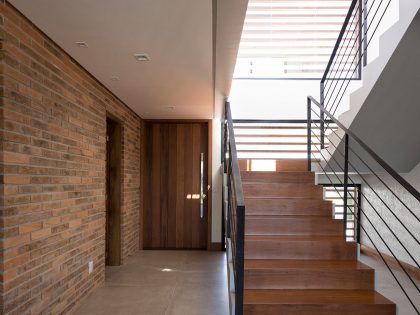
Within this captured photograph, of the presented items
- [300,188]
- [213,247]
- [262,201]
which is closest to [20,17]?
[262,201]

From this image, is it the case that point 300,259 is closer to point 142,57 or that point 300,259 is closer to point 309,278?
point 309,278

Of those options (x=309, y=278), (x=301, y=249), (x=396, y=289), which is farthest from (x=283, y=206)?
(x=396, y=289)

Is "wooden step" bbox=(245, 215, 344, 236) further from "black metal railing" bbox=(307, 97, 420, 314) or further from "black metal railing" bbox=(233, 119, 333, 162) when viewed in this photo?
"black metal railing" bbox=(233, 119, 333, 162)

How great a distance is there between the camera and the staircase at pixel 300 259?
2.83 metres

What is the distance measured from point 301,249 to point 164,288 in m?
1.74

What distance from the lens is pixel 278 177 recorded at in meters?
4.59

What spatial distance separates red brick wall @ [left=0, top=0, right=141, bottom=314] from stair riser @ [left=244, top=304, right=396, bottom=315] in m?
1.57

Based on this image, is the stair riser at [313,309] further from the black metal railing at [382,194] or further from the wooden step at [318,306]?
the black metal railing at [382,194]

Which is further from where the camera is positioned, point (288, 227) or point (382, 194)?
point (382, 194)

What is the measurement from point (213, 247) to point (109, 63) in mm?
4025

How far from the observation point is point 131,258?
6.01m

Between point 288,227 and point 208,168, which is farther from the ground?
point 208,168

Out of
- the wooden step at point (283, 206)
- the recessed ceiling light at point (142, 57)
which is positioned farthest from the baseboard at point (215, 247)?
the recessed ceiling light at point (142, 57)

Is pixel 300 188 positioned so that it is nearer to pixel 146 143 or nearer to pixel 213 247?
pixel 213 247
